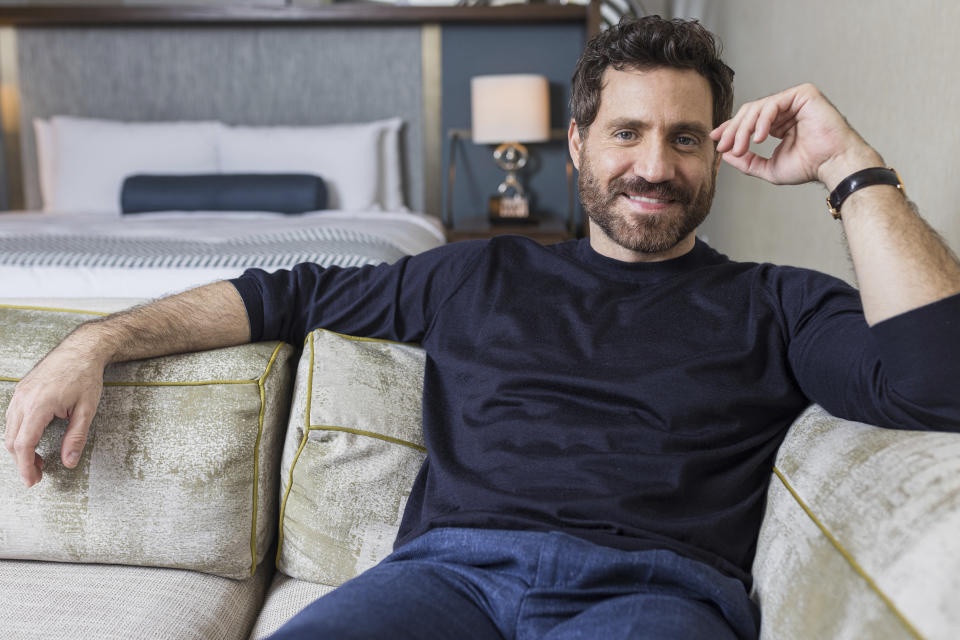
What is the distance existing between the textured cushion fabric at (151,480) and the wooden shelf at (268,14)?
291 cm

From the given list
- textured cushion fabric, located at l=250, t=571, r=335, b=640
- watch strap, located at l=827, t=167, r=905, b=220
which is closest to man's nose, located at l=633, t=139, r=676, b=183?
watch strap, located at l=827, t=167, r=905, b=220

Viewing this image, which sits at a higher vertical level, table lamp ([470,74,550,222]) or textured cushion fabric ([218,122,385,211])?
table lamp ([470,74,550,222])

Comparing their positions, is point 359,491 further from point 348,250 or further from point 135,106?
point 135,106

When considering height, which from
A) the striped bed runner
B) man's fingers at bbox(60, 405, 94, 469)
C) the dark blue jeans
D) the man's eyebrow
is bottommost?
the dark blue jeans

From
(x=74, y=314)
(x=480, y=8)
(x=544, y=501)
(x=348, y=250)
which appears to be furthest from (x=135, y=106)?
(x=544, y=501)

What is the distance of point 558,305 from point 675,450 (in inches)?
11.5

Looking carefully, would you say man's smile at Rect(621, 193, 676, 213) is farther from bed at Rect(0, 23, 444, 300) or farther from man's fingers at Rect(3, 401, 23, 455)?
bed at Rect(0, 23, 444, 300)

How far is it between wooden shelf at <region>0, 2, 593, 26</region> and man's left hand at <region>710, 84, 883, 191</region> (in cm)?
276

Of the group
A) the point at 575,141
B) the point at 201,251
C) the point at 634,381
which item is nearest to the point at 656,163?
the point at 575,141

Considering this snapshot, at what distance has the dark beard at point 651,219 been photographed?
1251 millimetres

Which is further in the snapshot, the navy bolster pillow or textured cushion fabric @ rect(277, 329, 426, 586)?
the navy bolster pillow

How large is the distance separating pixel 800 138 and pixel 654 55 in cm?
28

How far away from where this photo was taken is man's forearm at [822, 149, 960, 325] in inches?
36.8

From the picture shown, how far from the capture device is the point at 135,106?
3887 mm
